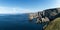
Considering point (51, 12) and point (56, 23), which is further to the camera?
point (51, 12)

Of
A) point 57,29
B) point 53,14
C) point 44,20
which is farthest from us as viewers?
point 53,14

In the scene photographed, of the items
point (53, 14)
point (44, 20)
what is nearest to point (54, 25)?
point (44, 20)

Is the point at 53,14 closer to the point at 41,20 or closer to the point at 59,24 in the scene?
the point at 41,20

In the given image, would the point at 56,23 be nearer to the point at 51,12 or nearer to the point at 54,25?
the point at 54,25

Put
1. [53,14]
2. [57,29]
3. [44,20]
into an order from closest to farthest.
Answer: [57,29], [44,20], [53,14]

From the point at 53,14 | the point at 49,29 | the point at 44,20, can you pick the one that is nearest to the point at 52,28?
the point at 49,29

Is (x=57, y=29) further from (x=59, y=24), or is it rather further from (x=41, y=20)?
(x=41, y=20)

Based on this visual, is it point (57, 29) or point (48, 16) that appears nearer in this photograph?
point (57, 29)

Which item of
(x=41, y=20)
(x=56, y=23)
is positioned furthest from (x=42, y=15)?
(x=56, y=23)
